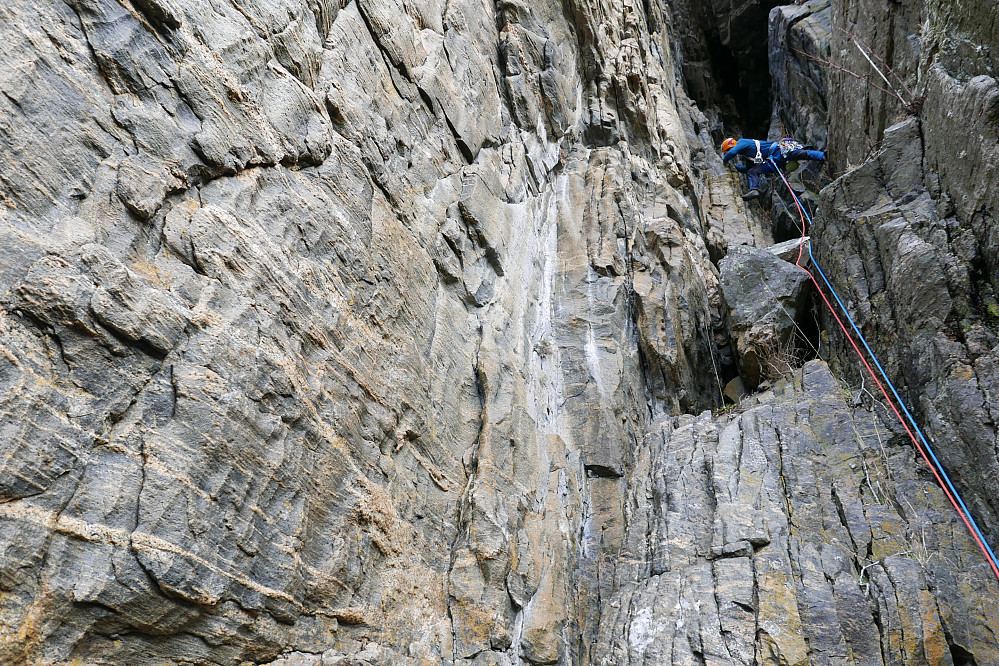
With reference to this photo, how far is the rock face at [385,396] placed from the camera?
3684 mm

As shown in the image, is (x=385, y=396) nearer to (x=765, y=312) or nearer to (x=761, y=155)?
(x=765, y=312)

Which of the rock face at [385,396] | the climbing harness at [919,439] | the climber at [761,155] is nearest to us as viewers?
the rock face at [385,396]

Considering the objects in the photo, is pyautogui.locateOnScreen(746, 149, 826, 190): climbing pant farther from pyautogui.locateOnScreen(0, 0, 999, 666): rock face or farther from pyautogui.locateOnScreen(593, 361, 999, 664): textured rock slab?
pyautogui.locateOnScreen(593, 361, 999, 664): textured rock slab

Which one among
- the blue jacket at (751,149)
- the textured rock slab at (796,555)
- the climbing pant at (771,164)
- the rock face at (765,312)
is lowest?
the textured rock slab at (796,555)

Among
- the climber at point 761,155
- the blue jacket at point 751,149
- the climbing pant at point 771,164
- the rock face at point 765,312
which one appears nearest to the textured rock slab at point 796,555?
the rock face at point 765,312

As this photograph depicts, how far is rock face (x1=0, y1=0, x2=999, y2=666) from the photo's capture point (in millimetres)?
3684

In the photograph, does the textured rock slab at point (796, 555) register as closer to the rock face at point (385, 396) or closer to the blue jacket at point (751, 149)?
the rock face at point (385, 396)

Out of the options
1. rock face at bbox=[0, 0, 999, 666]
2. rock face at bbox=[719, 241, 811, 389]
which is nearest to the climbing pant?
rock face at bbox=[0, 0, 999, 666]

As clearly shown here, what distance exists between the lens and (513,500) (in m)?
6.91

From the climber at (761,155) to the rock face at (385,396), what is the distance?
17.3 ft

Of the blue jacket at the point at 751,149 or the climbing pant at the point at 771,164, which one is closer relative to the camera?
the climbing pant at the point at 771,164

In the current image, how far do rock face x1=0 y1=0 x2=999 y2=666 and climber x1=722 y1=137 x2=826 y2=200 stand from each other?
529cm

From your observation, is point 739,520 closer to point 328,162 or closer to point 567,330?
point 567,330

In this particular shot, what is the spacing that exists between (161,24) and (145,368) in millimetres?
2935
